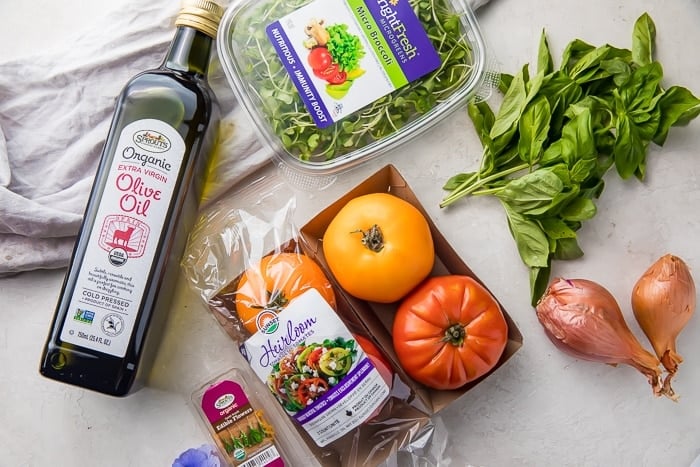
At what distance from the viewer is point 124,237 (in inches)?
34.3

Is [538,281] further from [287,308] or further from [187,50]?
[187,50]

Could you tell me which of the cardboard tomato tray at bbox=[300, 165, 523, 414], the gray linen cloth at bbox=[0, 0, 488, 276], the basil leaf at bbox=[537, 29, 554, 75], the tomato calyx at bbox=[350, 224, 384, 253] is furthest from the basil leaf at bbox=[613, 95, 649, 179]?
the gray linen cloth at bbox=[0, 0, 488, 276]

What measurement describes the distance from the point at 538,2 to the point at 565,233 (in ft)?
1.18

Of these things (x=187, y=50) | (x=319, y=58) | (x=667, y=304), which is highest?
(x=187, y=50)

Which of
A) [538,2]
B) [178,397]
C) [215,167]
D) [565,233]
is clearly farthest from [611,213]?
[178,397]

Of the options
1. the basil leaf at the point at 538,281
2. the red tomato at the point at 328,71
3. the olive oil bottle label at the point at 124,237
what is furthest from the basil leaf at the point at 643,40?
the olive oil bottle label at the point at 124,237

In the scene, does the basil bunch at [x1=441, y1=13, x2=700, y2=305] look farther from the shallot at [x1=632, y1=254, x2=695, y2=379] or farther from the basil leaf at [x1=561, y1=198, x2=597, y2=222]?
the shallot at [x1=632, y1=254, x2=695, y2=379]

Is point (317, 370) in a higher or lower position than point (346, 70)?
lower

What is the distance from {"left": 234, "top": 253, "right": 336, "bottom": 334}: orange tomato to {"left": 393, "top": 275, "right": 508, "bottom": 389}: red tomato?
0.12 m

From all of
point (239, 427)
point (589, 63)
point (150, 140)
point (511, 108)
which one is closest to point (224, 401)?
point (239, 427)

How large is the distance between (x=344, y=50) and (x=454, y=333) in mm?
410

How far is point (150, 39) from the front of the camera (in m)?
1.00

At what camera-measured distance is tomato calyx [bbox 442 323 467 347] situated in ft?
2.91

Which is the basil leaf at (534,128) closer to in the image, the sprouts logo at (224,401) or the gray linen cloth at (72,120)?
the gray linen cloth at (72,120)
